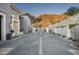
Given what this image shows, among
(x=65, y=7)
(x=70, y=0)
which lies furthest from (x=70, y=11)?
(x=70, y=0)

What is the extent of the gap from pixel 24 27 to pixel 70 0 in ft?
84.9

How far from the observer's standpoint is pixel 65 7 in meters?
14.8

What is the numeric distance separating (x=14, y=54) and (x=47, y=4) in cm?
456

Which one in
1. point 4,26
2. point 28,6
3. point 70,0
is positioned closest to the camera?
point 70,0

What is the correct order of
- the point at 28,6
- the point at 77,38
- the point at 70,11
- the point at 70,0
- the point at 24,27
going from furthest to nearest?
the point at 24,27
the point at 77,38
the point at 70,11
the point at 28,6
the point at 70,0

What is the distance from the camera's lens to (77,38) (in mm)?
17500

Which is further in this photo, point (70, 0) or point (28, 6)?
point (28, 6)
